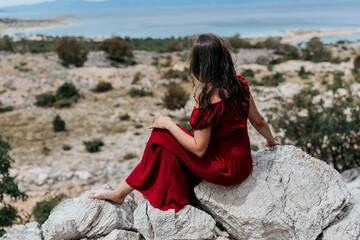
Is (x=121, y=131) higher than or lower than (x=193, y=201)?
lower

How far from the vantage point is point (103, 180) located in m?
10.8

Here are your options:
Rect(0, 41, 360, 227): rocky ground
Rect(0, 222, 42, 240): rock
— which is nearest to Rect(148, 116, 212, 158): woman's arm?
Rect(0, 41, 360, 227): rocky ground

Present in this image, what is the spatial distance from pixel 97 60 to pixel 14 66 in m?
8.44

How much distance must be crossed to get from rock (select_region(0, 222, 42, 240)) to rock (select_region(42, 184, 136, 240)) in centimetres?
22

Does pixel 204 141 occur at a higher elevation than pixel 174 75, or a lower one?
lower

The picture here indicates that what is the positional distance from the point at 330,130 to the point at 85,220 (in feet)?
25.7

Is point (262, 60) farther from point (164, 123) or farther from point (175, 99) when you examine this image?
point (164, 123)

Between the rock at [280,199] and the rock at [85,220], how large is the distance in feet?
3.29

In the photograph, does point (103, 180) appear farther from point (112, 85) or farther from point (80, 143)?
point (112, 85)

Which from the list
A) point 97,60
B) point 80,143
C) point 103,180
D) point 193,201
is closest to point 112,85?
point 97,60

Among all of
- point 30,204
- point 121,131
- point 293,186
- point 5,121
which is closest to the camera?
point 293,186

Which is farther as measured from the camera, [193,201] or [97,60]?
[97,60]

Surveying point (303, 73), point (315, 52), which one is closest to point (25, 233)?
point (303, 73)

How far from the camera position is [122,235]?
127 inches
